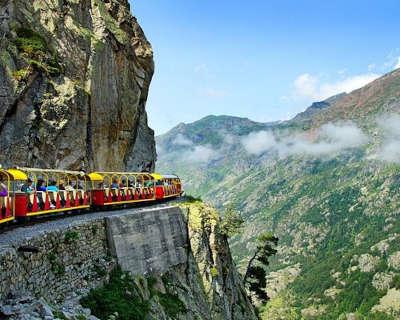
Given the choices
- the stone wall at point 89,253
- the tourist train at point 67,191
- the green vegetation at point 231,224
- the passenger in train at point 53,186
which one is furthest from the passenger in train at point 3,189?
the green vegetation at point 231,224

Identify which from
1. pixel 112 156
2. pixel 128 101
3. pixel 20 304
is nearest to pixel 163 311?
pixel 20 304

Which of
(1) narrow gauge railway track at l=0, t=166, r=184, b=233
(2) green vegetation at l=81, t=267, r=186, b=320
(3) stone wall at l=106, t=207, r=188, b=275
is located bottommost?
(2) green vegetation at l=81, t=267, r=186, b=320

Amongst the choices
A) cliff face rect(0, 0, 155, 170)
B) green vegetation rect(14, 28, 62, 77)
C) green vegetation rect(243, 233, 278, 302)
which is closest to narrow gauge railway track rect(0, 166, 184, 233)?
cliff face rect(0, 0, 155, 170)

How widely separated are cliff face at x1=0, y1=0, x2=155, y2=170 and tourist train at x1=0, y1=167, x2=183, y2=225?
9893 millimetres

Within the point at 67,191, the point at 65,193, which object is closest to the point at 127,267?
the point at 65,193

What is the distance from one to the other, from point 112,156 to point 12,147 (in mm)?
18367

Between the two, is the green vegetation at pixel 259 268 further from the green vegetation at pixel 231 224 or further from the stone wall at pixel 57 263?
the stone wall at pixel 57 263

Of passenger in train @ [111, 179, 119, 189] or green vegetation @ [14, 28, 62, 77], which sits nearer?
passenger in train @ [111, 179, 119, 189]

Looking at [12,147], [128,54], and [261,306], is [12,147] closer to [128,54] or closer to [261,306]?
[128,54]

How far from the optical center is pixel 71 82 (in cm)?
6244

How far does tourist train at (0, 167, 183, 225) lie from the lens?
30.4 m

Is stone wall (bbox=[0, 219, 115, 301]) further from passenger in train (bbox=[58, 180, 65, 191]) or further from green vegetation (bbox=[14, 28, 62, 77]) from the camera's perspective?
green vegetation (bbox=[14, 28, 62, 77])

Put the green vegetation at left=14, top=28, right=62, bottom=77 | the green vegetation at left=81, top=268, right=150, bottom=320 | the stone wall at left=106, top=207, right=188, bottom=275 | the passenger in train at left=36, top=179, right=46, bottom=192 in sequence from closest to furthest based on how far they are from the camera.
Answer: the green vegetation at left=81, top=268, right=150, bottom=320
the stone wall at left=106, top=207, right=188, bottom=275
the passenger in train at left=36, top=179, right=46, bottom=192
the green vegetation at left=14, top=28, right=62, bottom=77

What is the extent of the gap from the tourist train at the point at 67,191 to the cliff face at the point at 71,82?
9.89m
